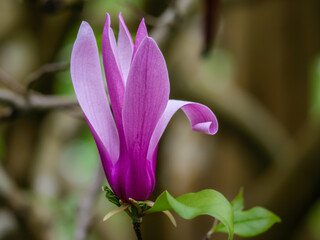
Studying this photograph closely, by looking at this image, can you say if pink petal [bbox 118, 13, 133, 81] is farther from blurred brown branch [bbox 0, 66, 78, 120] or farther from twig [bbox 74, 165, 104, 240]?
twig [bbox 74, 165, 104, 240]

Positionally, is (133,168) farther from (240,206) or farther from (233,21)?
(233,21)

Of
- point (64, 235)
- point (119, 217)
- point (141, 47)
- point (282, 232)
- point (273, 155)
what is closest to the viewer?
point (141, 47)

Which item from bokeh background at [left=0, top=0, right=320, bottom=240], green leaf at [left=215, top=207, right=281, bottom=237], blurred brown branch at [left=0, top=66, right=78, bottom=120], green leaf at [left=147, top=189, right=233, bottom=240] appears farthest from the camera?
bokeh background at [left=0, top=0, right=320, bottom=240]

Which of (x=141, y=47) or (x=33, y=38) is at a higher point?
(x=141, y=47)

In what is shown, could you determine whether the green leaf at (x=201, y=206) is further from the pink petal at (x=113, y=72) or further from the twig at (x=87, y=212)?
the twig at (x=87, y=212)

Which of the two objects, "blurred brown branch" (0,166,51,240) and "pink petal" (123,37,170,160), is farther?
"blurred brown branch" (0,166,51,240)

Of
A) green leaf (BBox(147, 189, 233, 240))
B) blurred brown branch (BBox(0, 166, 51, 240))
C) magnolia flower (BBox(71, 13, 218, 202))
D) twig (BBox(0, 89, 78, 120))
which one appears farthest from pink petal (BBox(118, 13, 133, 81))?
blurred brown branch (BBox(0, 166, 51, 240))

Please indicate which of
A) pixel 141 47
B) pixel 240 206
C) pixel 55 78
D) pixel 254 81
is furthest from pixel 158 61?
pixel 254 81

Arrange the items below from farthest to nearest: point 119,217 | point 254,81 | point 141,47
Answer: point 254,81 < point 119,217 < point 141,47
